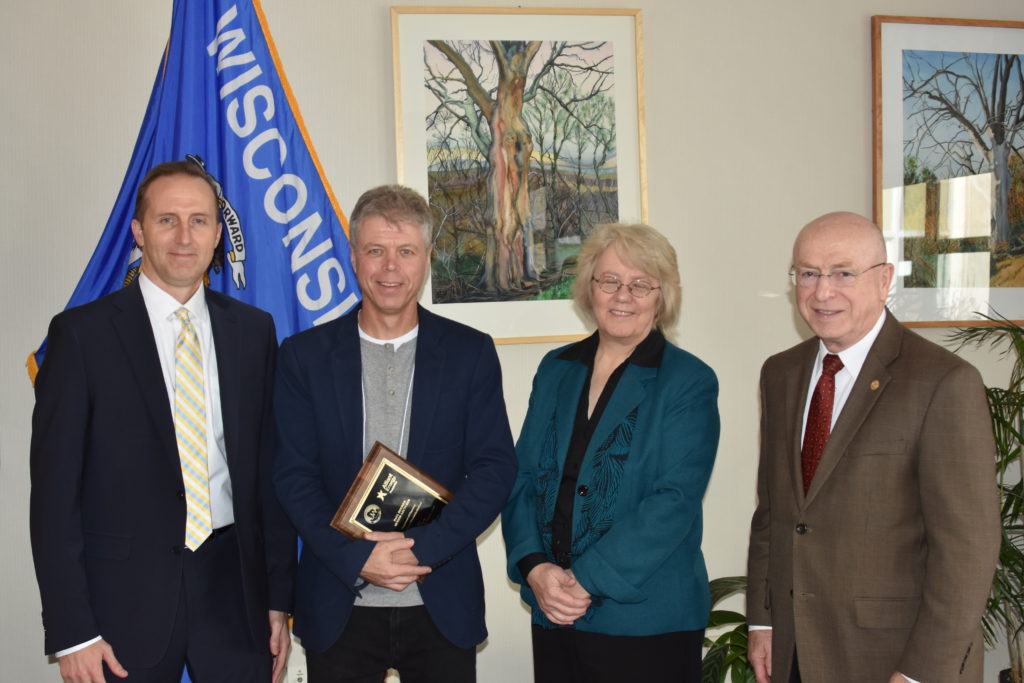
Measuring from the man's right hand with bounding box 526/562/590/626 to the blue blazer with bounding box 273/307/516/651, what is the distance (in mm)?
178

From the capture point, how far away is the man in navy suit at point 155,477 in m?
1.93

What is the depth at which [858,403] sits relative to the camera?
192 cm

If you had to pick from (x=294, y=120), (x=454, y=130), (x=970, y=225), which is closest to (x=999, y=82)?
(x=970, y=225)

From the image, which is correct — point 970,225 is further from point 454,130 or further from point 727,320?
point 454,130

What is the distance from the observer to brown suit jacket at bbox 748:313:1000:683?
5.77 feet

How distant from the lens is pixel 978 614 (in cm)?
177

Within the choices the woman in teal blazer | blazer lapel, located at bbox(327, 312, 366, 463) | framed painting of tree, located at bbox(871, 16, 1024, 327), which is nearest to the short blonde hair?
the woman in teal blazer

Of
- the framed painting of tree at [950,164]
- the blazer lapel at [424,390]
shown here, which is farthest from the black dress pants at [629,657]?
the framed painting of tree at [950,164]

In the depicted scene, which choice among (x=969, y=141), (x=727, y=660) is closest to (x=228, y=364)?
(x=727, y=660)

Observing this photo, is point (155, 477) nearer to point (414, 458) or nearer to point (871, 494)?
point (414, 458)

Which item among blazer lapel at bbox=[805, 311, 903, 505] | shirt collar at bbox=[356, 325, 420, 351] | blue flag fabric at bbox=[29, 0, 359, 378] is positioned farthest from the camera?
blue flag fabric at bbox=[29, 0, 359, 378]

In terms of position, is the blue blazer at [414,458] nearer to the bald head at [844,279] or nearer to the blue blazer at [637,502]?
the blue blazer at [637,502]

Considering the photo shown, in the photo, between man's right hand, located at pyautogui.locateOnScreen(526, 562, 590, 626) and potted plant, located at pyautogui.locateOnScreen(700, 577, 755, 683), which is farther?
potted plant, located at pyautogui.locateOnScreen(700, 577, 755, 683)

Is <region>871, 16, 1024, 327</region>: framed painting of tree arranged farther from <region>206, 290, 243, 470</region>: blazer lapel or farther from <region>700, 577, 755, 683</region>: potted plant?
<region>206, 290, 243, 470</region>: blazer lapel
